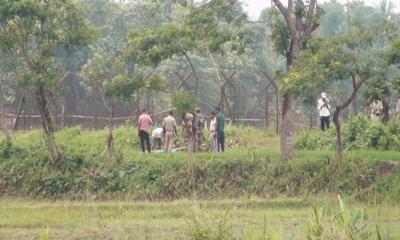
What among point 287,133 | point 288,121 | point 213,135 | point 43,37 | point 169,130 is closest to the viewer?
point 287,133

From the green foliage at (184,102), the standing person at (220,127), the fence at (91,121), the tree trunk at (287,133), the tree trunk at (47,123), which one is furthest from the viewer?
the fence at (91,121)

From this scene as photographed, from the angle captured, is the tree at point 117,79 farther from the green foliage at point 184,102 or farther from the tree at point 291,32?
the tree at point 291,32

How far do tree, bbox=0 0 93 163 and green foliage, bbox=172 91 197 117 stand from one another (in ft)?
12.1

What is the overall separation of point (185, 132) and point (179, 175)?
4.41 m

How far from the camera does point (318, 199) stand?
65.9 feet

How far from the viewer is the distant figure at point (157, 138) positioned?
28.2 metres

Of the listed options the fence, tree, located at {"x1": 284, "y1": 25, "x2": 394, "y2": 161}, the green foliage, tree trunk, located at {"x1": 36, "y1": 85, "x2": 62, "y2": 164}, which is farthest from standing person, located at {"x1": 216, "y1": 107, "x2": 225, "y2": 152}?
the fence

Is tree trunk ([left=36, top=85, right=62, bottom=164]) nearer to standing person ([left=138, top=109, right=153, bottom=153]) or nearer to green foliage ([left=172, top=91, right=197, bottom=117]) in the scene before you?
standing person ([left=138, top=109, right=153, bottom=153])

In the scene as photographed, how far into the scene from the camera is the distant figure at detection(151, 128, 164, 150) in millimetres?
28156

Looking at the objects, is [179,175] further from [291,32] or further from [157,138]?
[157,138]

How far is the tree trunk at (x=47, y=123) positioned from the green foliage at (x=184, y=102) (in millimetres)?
4176

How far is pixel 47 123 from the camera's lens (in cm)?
2392

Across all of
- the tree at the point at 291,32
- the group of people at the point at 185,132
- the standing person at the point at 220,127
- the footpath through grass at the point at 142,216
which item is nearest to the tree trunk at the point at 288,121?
the tree at the point at 291,32

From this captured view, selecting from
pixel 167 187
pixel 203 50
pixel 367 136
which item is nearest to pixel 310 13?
pixel 203 50
